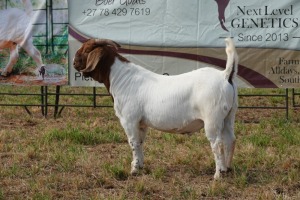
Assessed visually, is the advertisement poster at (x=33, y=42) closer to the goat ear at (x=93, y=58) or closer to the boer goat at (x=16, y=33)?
the boer goat at (x=16, y=33)

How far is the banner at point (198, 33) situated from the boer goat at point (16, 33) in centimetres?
82

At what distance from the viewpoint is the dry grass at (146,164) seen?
225 inches

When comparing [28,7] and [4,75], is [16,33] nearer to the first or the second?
[28,7]

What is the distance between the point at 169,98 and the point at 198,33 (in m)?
4.23

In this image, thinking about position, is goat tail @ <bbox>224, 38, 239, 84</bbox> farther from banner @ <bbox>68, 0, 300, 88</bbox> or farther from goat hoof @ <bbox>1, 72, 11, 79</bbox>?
goat hoof @ <bbox>1, 72, 11, 79</bbox>

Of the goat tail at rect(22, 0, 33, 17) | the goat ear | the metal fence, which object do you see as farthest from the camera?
the goat tail at rect(22, 0, 33, 17)

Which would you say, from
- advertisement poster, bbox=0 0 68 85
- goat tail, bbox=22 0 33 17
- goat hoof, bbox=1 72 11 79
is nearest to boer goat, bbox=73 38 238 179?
advertisement poster, bbox=0 0 68 85

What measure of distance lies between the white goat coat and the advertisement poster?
433 cm

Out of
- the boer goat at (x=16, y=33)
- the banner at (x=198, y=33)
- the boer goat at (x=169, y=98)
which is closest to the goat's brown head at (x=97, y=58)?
the boer goat at (x=169, y=98)

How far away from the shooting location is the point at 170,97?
20.5 feet

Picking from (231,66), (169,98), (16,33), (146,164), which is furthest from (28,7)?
(231,66)

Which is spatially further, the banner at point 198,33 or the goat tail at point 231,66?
the banner at point 198,33

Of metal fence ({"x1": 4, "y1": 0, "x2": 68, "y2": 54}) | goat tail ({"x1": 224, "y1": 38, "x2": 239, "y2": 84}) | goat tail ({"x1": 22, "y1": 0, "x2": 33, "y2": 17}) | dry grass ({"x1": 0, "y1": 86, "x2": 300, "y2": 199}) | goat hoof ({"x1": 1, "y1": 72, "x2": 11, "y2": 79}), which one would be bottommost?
dry grass ({"x1": 0, "y1": 86, "x2": 300, "y2": 199})

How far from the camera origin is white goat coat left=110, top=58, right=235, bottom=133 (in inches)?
236
